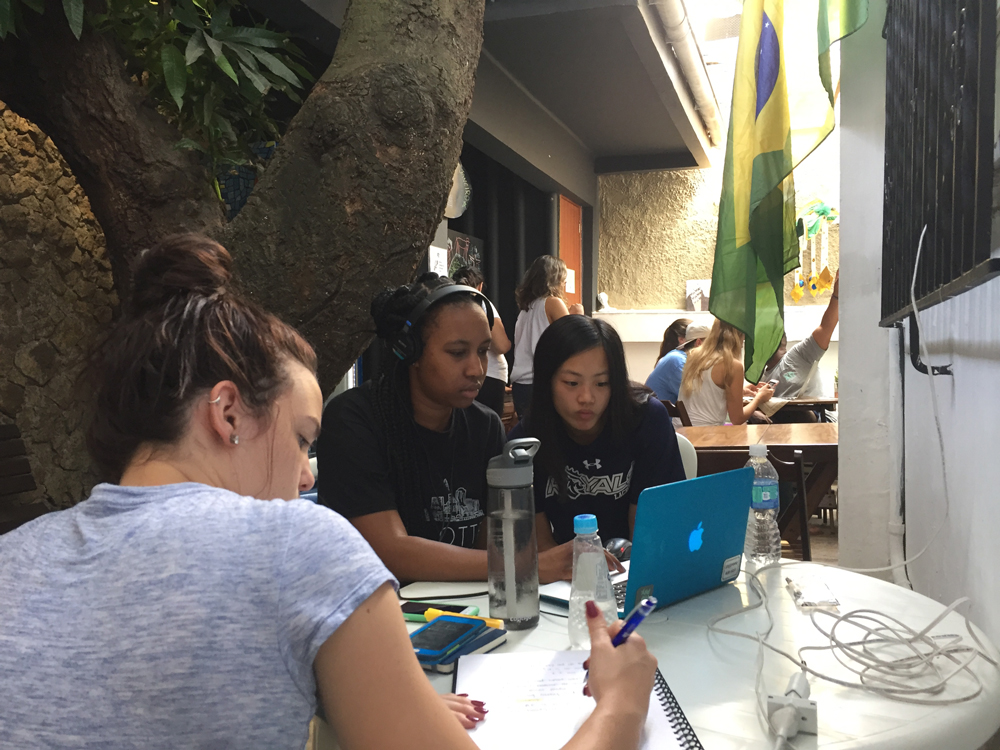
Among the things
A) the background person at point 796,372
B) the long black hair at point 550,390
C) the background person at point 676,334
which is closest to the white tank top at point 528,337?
the background person at point 676,334

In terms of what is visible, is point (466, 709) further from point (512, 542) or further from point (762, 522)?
point (762, 522)

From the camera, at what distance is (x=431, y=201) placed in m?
2.44

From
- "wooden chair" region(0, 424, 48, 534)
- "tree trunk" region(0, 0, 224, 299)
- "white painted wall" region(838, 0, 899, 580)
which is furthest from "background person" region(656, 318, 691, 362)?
"wooden chair" region(0, 424, 48, 534)

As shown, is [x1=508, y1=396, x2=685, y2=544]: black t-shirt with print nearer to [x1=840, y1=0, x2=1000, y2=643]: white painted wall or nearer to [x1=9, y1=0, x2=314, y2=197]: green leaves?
[x1=840, y1=0, x2=1000, y2=643]: white painted wall

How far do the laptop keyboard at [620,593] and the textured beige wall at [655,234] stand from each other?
311 inches

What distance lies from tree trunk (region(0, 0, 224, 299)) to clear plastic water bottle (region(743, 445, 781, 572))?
1.81 m

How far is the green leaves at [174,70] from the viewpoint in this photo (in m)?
2.18

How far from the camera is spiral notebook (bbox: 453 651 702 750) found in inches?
32.1

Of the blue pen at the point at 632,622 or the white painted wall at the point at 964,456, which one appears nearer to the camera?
the blue pen at the point at 632,622

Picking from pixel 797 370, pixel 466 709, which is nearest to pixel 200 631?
pixel 466 709

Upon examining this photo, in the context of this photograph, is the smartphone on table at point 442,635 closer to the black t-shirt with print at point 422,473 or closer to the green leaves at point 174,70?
the black t-shirt with print at point 422,473

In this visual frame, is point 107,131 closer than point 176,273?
No

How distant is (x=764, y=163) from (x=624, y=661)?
1.44 m

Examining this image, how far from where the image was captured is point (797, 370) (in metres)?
5.41
